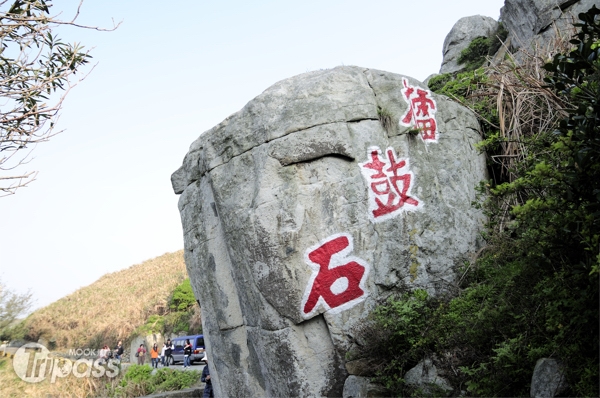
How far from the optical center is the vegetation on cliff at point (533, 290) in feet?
14.9

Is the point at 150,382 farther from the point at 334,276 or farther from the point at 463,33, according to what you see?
the point at 463,33

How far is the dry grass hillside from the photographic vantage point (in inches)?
1057

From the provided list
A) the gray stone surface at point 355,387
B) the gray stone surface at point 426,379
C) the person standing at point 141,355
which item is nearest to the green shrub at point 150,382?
the person standing at point 141,355

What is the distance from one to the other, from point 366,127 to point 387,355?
3170 millimetres

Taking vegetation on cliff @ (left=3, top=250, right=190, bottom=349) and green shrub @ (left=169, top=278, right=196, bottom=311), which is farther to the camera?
vegetation on cliff @ (left=3, top=250, right=190, bottom=349)

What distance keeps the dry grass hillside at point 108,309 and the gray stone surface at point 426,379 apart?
22.1 metres

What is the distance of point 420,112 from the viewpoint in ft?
28.4

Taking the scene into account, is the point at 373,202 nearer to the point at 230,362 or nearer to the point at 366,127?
the point at 366,127

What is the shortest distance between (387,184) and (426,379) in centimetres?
280

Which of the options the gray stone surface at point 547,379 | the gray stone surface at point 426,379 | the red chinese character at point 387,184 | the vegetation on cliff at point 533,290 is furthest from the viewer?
the red chinese character at point 387,184

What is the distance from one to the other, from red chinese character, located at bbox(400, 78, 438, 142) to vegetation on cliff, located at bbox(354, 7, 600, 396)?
1402mm

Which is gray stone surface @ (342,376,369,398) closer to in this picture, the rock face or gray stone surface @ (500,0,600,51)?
the rock face

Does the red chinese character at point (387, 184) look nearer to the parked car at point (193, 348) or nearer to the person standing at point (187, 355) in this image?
the person standing at point (187, 355)

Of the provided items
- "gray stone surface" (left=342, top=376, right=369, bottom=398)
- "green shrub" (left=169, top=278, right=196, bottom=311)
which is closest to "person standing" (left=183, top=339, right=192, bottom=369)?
"green shrub" (left=169, top=278, right=196, bottom=311)
